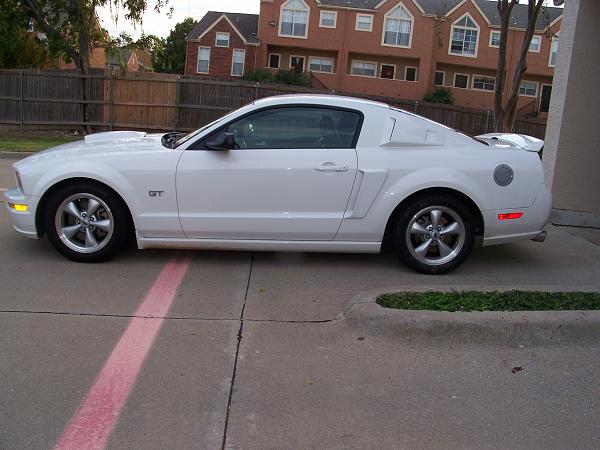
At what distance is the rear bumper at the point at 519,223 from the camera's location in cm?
555

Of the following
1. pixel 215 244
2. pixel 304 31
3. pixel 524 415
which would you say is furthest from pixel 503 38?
pixel 304 31

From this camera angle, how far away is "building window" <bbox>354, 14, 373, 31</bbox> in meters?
42.8

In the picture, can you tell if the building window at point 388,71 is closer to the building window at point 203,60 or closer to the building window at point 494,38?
the building window at point 494,38

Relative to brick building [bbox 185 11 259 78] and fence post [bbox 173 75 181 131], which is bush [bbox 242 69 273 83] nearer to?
brick building [bbox 185 11 259 78]

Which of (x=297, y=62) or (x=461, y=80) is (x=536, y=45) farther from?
(x=297, y=62)

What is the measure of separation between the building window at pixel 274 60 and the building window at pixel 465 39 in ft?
40.9

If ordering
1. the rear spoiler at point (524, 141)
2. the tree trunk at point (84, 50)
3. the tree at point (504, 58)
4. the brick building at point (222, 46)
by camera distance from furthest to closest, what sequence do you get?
the brick building at point (222, 46), the tree trunk at point (84, 50), the tree at point (504, 58), the rear spoiler at point (524, 141)

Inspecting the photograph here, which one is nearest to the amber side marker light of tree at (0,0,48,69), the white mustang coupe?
the white mustang coupe

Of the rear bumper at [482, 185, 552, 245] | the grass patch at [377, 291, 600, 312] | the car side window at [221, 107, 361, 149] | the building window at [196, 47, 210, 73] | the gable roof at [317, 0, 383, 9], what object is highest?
the gable roof at [317, 0, 383, 9]

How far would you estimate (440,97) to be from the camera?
42.4 metres

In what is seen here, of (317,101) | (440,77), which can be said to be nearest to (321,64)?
(440,77)

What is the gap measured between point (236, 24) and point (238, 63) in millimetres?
2836

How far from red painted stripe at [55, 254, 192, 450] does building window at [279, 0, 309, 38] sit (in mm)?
40125

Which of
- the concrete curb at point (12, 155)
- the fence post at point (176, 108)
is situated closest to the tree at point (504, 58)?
the fence post at point (176, 108)
